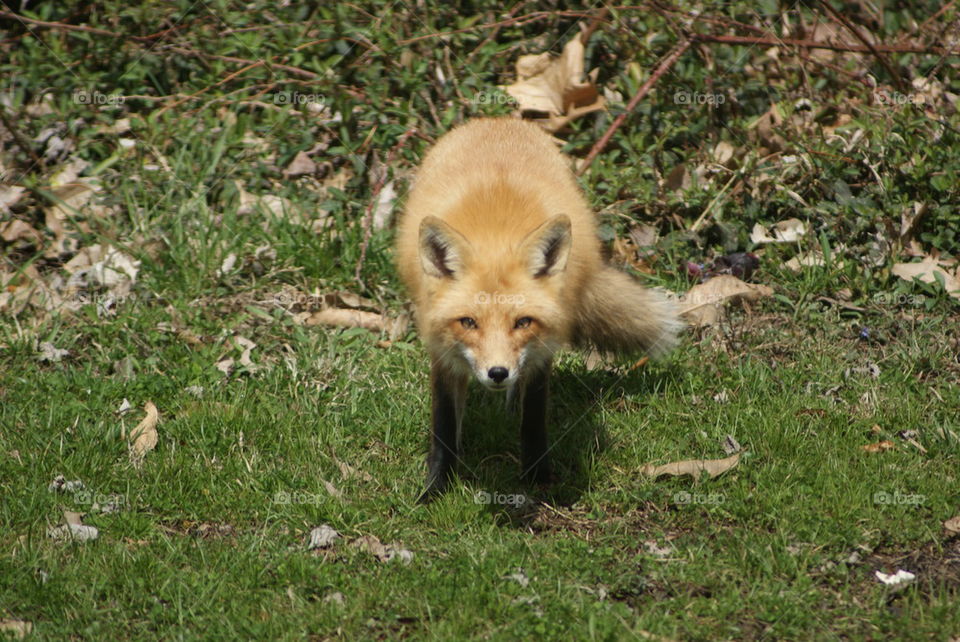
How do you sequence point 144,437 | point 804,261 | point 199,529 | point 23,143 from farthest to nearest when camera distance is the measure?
point 23,143, point 804,261, point 144,437, point 199,529

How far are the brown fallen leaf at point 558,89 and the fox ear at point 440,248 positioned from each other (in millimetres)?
3345

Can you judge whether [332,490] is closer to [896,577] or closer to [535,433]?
[535,433]

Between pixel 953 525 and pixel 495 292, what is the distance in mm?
2346

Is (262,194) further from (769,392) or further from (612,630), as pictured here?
(612,630)

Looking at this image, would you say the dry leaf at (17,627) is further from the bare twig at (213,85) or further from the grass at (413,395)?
the bare twig at (213,85)

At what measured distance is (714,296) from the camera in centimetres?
617

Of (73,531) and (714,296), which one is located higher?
(714,296)

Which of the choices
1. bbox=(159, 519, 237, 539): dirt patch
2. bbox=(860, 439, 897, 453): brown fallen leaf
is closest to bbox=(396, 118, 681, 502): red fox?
bbox=(159, 519, 237, 539): dirt patch

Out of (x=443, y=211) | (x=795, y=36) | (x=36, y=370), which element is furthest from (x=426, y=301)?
(x=795, y=36)

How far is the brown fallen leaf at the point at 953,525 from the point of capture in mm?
4250

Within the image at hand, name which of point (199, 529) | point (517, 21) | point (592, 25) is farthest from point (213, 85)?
point (199, 529)

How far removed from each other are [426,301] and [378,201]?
99.1 inches

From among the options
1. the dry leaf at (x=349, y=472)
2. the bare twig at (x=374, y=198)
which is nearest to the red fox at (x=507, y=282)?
the dry leaf at (x=349, y=472)

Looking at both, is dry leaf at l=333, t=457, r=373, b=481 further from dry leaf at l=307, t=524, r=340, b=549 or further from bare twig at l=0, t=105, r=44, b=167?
bare twig at l=0, t=105, r=44, b=167
